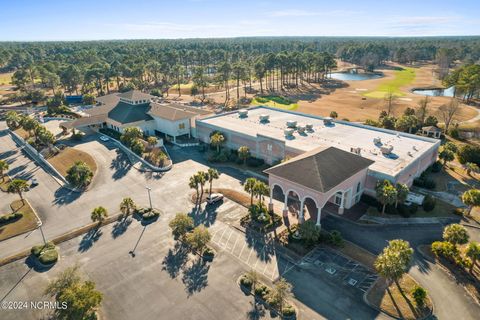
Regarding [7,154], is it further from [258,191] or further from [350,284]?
[350,284]

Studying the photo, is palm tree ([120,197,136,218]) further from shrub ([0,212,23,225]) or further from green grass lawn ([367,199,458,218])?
green grass lawn ([367,199,458,218])

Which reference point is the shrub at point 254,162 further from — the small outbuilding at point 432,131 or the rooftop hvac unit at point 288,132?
the small outbuilding at point 432,131

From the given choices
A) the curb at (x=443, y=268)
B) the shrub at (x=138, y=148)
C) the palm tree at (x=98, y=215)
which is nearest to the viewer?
the curb at (x=443, y=268)

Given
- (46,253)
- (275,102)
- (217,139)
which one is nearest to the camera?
(46,253)

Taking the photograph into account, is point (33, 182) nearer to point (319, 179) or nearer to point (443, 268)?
point (319, 179)

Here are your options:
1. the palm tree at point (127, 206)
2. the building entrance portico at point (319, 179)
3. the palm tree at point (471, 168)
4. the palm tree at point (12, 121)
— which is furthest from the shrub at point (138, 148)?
the palm tree at point (471, 168)

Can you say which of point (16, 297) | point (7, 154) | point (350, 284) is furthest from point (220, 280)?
point (7, 154)

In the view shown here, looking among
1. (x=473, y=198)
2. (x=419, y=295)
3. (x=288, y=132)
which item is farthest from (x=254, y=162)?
(x=419, y=295)
